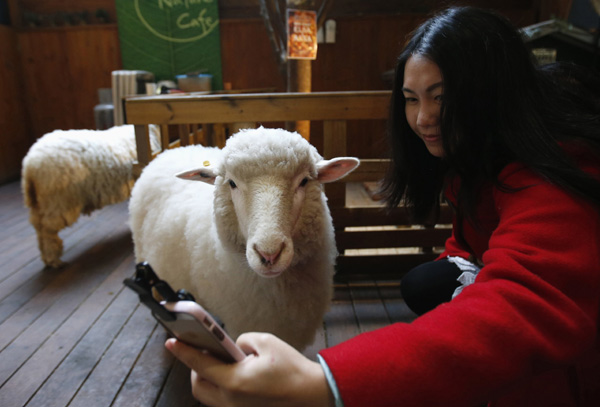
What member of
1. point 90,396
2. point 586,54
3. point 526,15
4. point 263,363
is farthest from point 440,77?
point 526,15

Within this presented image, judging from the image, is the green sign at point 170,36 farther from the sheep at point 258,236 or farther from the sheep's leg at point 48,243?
the sheep at point 258,236

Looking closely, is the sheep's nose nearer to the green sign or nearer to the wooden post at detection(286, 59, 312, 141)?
the wooden post at detection(286, 59, 312, 141)

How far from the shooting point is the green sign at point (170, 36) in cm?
706

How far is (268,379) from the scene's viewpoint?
61cm

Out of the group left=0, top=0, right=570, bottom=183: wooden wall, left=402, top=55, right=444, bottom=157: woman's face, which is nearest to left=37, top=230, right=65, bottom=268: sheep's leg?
left=402, top=55, right=444, bottom=157: woman's face

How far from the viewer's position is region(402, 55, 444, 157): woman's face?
100 centimetres

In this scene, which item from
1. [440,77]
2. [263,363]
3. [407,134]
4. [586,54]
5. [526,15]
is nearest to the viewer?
[263,363]

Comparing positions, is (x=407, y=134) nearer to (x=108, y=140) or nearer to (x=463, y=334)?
(x=463, y=334)

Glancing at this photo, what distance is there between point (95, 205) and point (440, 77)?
375 centimetres

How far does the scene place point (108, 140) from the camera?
13.1 feet

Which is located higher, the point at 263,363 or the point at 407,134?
the point at 407,134

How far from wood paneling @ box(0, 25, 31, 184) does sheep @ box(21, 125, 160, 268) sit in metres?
4.22

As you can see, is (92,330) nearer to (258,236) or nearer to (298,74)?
(258,236)


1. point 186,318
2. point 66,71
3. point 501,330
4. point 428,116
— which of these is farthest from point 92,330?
point 66,71
